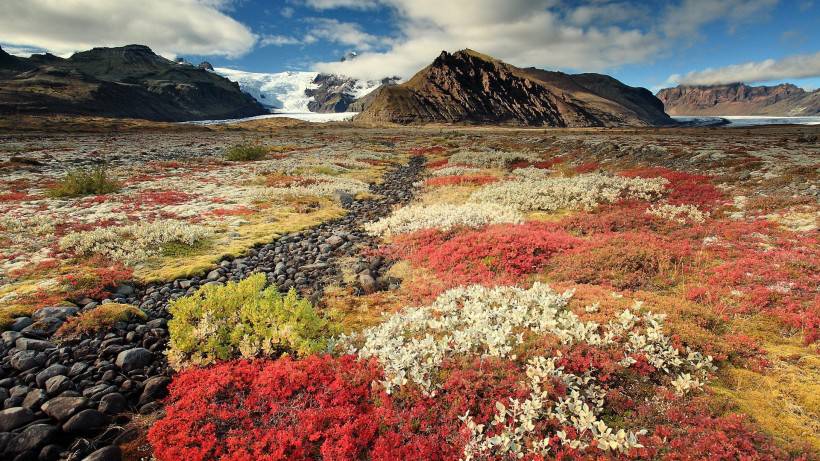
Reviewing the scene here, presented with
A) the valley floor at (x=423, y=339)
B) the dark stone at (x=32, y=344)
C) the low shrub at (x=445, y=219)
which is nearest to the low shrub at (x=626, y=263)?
the valley floor at (x=423, y=339)

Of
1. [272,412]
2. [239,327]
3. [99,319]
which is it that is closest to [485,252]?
[239,327]

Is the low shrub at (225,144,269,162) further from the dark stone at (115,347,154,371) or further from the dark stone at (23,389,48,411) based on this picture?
the dark stone at (23,389,48,411)

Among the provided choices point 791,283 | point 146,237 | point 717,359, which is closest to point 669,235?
point 791,283

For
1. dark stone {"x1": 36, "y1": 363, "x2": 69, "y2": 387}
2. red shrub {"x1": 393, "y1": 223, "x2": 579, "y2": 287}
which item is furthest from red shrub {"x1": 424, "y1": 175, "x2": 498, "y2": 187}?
Answer: dark stone {"x1": 36, "y1": 363, "x2": 69, "y2": 387}

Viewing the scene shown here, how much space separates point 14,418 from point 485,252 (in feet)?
40.0

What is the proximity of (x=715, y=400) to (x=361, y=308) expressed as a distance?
811 cm

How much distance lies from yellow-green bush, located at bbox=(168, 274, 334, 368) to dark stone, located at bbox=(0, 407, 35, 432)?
7.32 feet

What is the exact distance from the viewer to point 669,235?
16.0 metres

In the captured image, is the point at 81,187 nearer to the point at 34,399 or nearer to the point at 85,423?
the point at 34,399

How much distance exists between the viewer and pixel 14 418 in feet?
20.5

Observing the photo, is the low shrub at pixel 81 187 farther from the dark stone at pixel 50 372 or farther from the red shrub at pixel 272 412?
the red shrub at pixel 272 412

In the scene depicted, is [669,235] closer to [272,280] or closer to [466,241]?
[466,241]

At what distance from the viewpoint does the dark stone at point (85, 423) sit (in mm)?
6289

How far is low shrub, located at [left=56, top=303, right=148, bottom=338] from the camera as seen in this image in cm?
902
